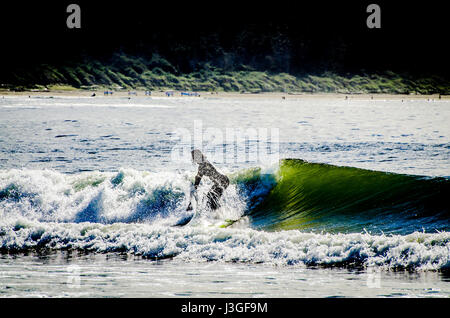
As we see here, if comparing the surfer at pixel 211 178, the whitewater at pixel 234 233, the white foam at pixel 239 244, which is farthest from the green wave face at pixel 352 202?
the white foam at pixel 239 244

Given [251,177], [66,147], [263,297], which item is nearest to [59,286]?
[263,297]

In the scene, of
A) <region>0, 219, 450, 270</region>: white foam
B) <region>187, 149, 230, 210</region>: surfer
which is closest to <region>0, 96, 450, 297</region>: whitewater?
<region>0, 219, 450, 270</region>: white foam

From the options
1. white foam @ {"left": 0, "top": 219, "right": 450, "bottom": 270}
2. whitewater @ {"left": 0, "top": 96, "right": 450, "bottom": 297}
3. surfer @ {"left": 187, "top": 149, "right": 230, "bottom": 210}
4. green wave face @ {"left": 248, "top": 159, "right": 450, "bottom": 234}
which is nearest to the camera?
whitewater @ {"left": 0, "top": 96, "right": 450, "bottom": 297}

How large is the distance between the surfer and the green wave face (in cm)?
112

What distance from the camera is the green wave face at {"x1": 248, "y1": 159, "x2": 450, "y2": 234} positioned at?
502 inches

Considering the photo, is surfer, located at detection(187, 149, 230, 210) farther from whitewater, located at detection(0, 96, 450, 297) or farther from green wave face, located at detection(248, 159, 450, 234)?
green wave face, located at detection(248, 159, 450, 234)

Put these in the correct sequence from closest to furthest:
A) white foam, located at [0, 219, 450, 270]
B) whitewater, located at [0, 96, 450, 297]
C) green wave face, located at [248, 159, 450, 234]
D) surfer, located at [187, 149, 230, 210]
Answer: whitewater, located at [0, 96, 450, 297] → white foam, located at [0, 219, 450, 270] → green wave face, located at [248, 159, 450, 234] → surfer, located at [187, 149, 230, 210]

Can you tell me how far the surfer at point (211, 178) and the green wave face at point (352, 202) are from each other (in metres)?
1.12

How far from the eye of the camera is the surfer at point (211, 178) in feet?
49.2

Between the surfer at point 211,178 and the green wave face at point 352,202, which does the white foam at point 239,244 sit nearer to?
the green wave face at point 352,202

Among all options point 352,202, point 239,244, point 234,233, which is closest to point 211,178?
point 234,233

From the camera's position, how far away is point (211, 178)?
610 inches
